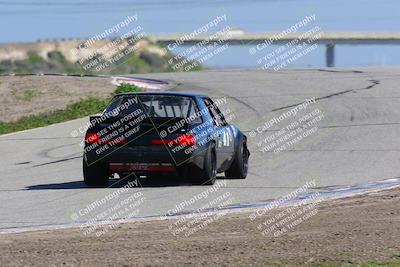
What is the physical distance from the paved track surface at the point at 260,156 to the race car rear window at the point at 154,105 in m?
1.03

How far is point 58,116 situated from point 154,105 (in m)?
14.3

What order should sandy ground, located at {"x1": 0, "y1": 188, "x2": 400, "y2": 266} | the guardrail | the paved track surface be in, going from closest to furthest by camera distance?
sandy ground, located at {"x1": 0, "y1": 188, "x2": 400, "y2": 266} < the paved track surface < the guardrail

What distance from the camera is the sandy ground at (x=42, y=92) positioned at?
105 ft

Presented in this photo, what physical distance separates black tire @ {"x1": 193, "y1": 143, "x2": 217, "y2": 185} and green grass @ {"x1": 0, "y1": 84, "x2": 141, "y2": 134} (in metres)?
12.1

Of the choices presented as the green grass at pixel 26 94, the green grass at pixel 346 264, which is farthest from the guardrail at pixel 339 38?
the green grass at pixel 346 264

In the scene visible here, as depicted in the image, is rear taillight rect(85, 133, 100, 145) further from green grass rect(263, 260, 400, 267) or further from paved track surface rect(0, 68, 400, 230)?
green grass rect(263, 260, 400, 267)

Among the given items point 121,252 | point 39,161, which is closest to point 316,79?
point 39,161

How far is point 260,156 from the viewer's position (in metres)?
19.9

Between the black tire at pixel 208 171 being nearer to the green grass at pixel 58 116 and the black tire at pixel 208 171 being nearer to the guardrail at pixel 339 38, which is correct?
the green grass at pixel 58 116

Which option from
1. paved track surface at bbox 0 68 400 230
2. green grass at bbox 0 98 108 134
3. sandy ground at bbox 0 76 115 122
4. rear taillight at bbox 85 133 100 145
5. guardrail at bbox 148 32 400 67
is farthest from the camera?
guardrail at bbox 148 32 400 67

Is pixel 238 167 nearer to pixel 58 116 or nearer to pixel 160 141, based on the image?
pixel 160 141

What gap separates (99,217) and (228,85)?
950 inches

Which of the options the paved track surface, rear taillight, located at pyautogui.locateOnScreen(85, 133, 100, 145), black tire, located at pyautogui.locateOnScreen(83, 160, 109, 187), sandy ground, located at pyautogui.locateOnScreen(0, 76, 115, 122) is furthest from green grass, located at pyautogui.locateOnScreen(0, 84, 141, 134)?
rear taillight, located at pyautogui.locateOnScreen(85, 133, 100, 145)

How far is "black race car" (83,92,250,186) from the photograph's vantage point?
47.8 feet
